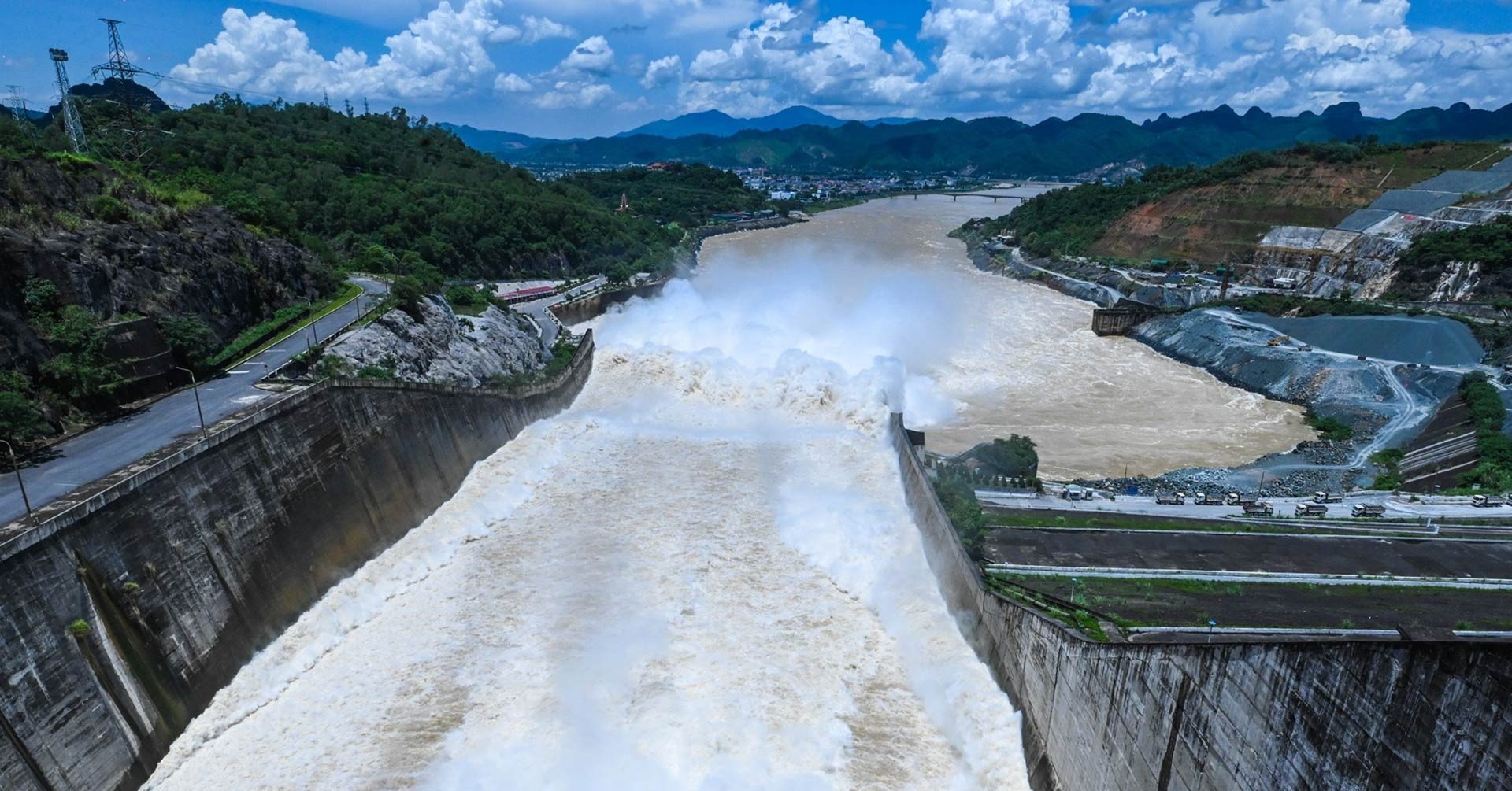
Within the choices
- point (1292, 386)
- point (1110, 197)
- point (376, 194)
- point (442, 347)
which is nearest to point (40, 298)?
point (442, 347)

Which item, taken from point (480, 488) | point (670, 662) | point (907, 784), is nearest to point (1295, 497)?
point (907, 784)

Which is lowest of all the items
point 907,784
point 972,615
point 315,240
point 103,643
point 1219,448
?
point 1219,448

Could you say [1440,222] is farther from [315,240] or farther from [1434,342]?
[315,240]

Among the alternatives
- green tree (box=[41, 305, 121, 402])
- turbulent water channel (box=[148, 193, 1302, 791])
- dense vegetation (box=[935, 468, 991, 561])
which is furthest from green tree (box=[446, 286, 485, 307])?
dense vegetation (box=[935, 468, 991, 561])

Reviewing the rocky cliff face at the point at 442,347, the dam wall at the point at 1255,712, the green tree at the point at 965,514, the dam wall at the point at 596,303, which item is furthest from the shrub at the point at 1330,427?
the dam wall at the point at 596,303

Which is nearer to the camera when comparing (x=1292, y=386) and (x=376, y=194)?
(x=1292, y=386)

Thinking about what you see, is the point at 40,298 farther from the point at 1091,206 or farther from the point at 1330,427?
the point at 1091,206
